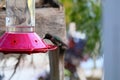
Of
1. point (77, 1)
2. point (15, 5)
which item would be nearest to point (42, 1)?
point (15, 5)

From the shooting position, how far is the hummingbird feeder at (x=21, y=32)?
0.89 m

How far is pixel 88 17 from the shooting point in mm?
2781

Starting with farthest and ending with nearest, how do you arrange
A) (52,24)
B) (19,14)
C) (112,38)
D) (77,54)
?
(77,54)
(52,24)
(19,14)
(112,38)

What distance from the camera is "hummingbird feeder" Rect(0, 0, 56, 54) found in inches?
35.2

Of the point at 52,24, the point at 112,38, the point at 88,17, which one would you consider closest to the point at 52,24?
the point at 52,24

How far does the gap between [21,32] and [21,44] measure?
79 millimetres

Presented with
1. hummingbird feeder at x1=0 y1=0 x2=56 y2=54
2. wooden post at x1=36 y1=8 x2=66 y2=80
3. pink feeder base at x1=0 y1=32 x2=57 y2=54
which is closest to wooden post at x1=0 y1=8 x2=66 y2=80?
wooden post at x1=36 y1=8 x2=66 y2=80

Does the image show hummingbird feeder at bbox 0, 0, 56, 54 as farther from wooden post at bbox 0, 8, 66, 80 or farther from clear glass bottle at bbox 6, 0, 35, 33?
wooden post at bbox 0, 8, 66, 80

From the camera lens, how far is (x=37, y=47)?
2.98ft

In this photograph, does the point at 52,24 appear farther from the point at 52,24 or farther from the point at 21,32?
the point at 21,32

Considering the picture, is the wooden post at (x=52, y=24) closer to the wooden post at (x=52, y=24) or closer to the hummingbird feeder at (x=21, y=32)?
the wooden post at (x=52, y=24)

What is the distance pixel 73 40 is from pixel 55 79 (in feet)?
3.60

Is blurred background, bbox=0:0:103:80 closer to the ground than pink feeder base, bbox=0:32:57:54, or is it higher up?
closer to the ground

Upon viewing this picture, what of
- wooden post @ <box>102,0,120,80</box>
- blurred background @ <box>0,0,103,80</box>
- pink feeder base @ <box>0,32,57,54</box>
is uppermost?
wooden post @ <box>102,0,120,80</box>
